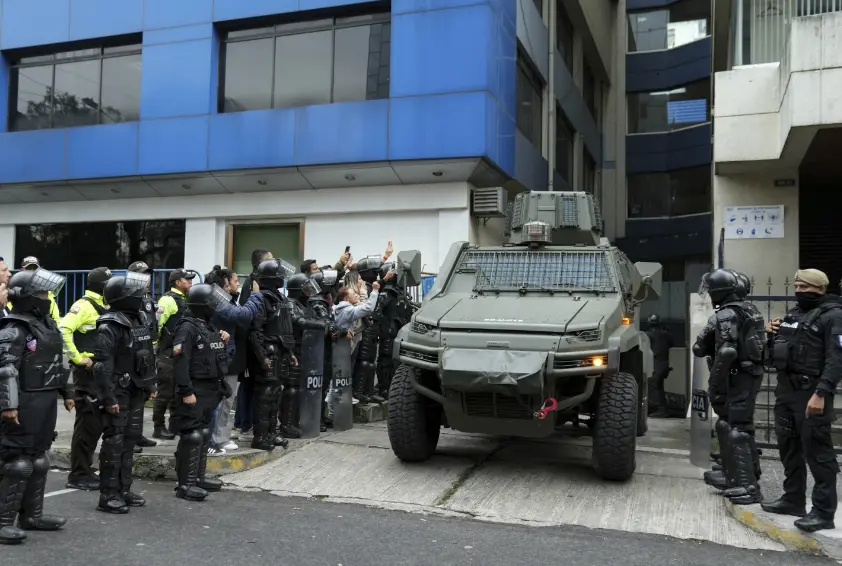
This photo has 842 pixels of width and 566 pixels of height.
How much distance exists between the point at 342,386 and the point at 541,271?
2.66 metres

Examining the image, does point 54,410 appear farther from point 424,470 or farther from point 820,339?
point 820,339

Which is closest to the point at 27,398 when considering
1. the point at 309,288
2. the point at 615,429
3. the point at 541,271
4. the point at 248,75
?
the point at 309,288

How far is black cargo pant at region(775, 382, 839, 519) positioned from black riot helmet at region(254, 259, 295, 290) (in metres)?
4.51

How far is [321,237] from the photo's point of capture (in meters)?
13.7

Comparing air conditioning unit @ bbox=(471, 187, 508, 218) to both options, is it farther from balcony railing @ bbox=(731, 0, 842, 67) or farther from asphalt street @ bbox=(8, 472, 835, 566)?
asphalt street @ bbox=(8, 472, 835, 566)

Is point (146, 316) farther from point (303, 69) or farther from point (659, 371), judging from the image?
point (659, 371)

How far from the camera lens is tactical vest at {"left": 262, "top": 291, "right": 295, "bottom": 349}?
23.3ft

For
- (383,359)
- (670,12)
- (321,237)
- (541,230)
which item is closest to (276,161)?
(321,237)

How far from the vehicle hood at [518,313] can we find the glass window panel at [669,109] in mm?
21867

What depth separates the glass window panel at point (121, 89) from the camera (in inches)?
587

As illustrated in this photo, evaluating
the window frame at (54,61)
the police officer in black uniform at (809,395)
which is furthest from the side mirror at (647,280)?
the window frame at (54,61)

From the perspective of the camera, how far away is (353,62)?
525 inches

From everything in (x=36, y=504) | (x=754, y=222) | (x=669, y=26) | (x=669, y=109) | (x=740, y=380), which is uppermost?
(x=669, y=26)

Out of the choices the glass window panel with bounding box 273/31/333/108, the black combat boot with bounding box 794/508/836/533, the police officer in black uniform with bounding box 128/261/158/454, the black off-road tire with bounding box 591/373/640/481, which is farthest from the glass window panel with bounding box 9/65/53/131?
the black combat boot with bounding box 794/508/836/533
